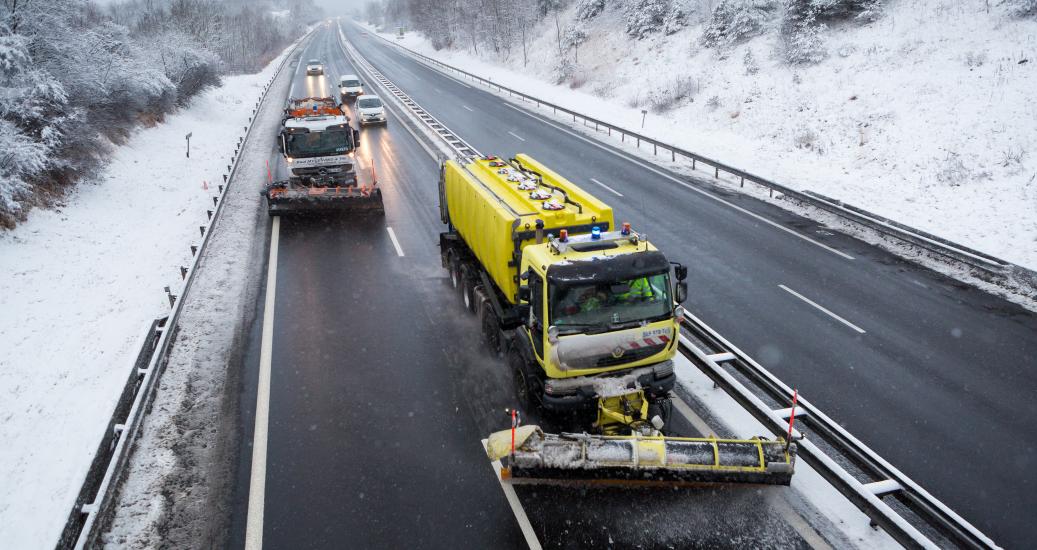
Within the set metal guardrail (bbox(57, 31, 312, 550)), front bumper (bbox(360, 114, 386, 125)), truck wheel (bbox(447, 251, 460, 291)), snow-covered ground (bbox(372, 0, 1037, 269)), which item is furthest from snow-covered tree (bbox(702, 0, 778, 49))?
metal guardrail (bbox(57, 31, 312, 550))

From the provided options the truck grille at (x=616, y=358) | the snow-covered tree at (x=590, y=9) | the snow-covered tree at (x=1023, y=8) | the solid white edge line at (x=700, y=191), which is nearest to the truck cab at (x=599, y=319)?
the truck grille at (x=616, y=358)

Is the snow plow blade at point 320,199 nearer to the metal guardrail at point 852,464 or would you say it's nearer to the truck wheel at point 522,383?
the truck wheel at point 522,383

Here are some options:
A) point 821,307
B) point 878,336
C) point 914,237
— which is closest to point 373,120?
point 914,237

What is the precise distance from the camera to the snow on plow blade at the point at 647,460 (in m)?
7.02

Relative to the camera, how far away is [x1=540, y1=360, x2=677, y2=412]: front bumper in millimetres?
7859

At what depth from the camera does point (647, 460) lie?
701 cm

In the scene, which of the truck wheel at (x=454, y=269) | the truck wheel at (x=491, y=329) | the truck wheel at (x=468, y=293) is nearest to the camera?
the truck wheel at (x=491, y=329)

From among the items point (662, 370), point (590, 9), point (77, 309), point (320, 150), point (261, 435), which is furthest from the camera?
point (590, 9)

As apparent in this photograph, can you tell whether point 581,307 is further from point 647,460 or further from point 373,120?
point 373,120

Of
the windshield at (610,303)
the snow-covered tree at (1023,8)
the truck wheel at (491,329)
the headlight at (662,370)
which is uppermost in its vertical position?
the snow-covered tree at (1023,8)

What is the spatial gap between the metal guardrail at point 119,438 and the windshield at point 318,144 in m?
7.37

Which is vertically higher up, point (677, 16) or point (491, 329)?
point (677, 16)

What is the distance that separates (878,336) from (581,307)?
697 centimetres

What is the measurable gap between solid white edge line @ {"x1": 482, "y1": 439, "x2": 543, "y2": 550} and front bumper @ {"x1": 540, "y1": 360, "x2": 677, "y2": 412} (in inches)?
42.3
